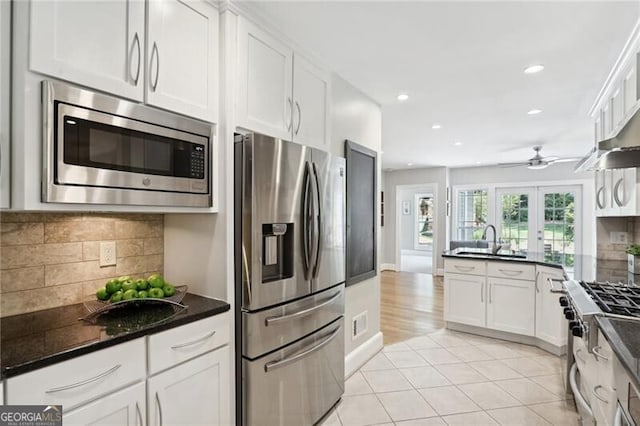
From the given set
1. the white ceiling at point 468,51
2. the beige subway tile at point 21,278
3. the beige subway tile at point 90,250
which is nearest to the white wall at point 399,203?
the white ceiling at point 468,51

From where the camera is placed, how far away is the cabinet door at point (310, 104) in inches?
86.1

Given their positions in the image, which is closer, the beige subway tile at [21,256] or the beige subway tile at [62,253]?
the beige subway tile at [21,256]

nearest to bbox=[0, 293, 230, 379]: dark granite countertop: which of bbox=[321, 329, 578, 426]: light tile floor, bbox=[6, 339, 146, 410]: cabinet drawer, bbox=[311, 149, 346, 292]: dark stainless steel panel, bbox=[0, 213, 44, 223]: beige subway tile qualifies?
bbox=[6, 339, 146, 410]: cabinet drawer

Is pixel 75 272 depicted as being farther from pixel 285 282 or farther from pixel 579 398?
pixel 579 398

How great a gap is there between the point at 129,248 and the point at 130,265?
9 centimetres

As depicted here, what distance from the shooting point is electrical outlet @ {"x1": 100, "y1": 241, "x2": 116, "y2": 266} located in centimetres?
171

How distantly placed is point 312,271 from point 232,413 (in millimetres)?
848

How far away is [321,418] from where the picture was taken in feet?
7.16

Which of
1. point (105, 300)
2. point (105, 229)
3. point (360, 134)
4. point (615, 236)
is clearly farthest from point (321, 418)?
point (615, 236)

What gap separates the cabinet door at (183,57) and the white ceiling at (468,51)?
39 cm

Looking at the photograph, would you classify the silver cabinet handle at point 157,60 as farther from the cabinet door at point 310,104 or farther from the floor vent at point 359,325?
the floor vent at point 359,325

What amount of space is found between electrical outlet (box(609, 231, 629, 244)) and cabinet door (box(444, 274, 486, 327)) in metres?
1.28

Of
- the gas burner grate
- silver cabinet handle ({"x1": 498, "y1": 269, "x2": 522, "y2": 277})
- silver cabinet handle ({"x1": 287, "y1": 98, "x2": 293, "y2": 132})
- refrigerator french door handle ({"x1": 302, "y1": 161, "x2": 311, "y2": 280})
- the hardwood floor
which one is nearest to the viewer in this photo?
the gas burner grate

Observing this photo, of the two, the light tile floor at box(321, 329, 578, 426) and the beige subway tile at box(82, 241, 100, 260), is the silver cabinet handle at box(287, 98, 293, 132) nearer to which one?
the beige subway tile at box(82, 241, 100, 260)
